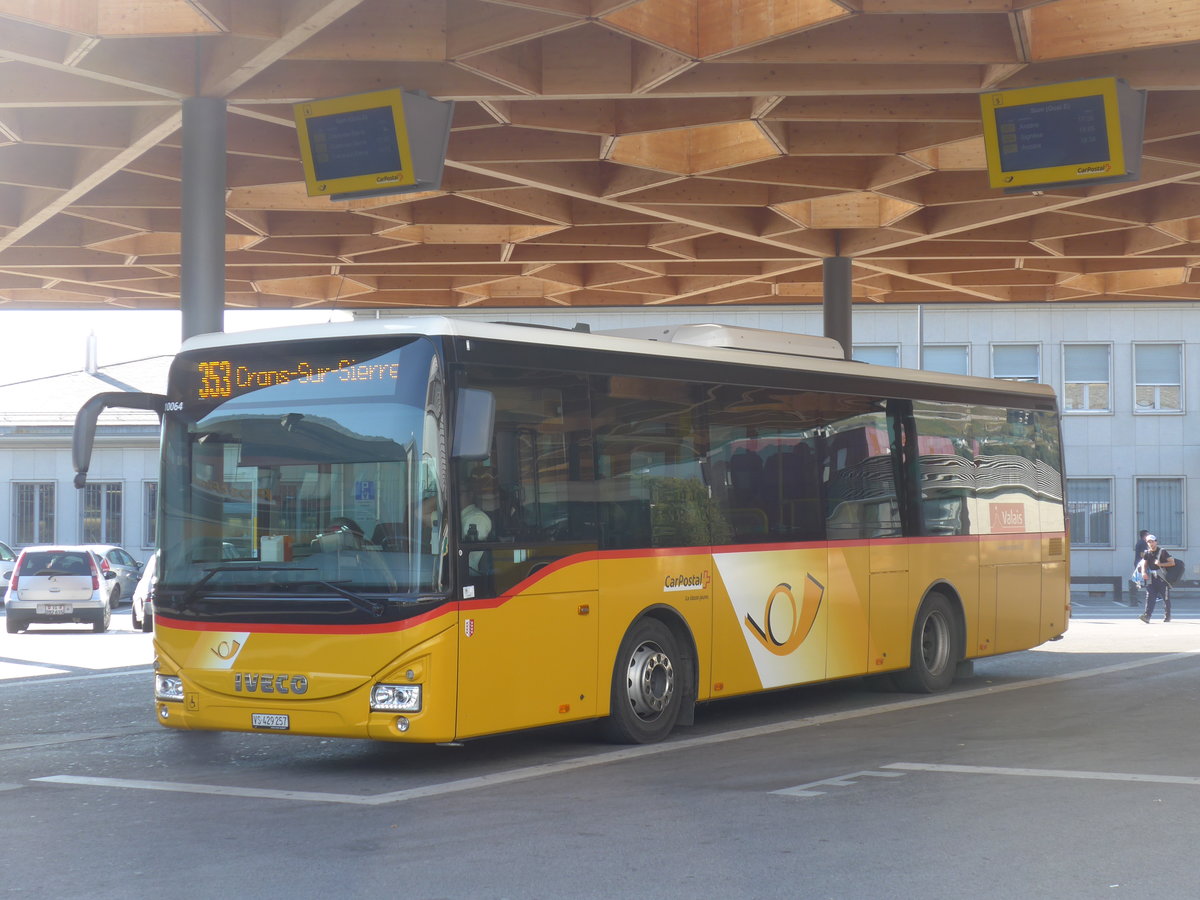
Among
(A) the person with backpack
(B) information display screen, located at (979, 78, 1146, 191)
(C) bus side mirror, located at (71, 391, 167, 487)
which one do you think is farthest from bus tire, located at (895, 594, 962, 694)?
(A) the person with backpack

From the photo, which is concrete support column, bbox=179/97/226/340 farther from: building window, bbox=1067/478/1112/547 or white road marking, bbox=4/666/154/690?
building window, bbox=1067/478/1112/547

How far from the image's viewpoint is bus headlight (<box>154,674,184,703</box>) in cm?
1092

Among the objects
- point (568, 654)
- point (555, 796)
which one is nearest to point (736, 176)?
point (568, 654)

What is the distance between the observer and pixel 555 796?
9.54 m

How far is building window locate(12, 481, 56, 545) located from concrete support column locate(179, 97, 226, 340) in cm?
3441

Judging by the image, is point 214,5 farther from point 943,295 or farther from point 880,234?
point 943,295

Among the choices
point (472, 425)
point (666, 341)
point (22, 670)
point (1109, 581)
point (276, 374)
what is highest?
point (666, 341)

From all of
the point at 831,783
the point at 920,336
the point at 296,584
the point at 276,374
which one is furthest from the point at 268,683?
the point at 920,336

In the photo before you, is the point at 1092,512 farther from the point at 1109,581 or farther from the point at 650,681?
the point at 650,681

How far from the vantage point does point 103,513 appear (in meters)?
46.5

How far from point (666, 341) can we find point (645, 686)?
2930 mm

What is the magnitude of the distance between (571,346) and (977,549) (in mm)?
6791

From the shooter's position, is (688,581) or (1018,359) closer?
(688,581)

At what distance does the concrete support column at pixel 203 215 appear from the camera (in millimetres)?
14336
